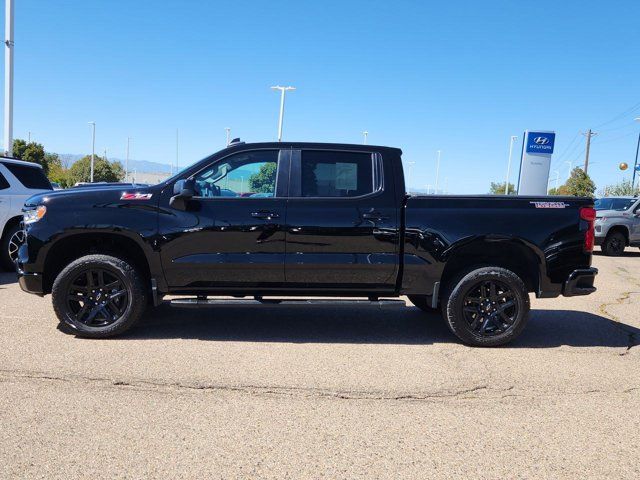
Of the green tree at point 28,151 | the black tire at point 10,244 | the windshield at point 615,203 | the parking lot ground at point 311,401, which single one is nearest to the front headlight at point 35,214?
the parking lot ground at point 311,401

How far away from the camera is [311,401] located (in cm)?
384

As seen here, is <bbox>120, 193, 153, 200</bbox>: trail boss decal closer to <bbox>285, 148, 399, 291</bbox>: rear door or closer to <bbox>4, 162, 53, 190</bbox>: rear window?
<bbox>285, 148, 399, 291</bbox>: rear door

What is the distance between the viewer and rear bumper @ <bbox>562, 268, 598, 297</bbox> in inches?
211

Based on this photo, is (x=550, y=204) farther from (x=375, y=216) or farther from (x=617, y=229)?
(x=617, y=229)

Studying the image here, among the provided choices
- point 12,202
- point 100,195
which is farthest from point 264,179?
point 12,202

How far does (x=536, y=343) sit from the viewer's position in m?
5.63

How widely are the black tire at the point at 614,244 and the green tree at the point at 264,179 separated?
45.1 ft

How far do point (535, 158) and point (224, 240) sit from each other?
693 inches

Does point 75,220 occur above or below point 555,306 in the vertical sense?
above

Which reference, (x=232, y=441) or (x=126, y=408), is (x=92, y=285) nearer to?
(x=126, y=408)

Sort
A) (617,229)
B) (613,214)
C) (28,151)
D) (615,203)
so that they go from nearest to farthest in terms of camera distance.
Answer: (613,214) → (617,229) → (615,203) → (28,151)

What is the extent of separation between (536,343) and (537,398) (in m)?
1.71

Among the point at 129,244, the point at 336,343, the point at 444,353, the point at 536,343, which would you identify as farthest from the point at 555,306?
the point at 129,244

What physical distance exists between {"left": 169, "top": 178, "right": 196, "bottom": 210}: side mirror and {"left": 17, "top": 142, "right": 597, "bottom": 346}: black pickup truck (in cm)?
1
